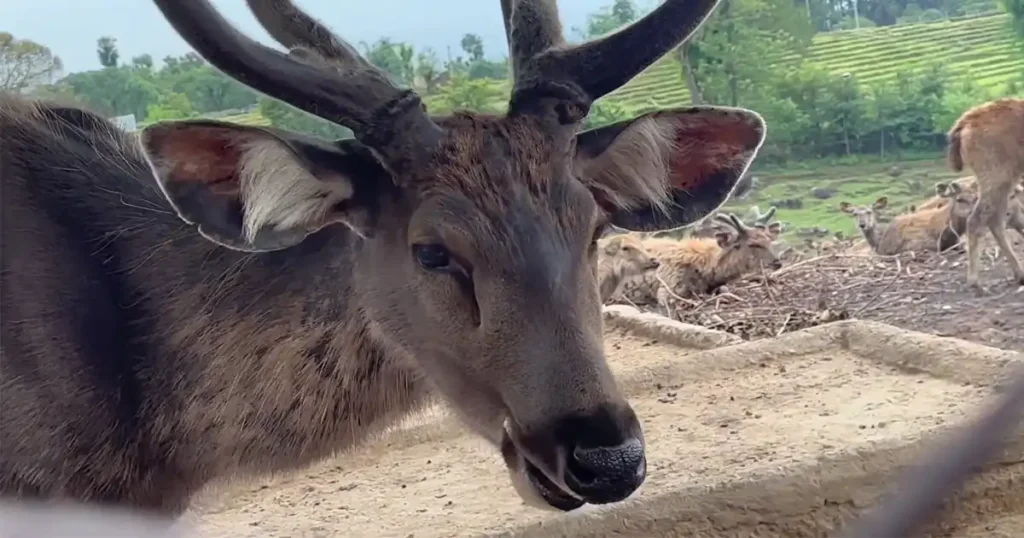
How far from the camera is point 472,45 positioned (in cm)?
289

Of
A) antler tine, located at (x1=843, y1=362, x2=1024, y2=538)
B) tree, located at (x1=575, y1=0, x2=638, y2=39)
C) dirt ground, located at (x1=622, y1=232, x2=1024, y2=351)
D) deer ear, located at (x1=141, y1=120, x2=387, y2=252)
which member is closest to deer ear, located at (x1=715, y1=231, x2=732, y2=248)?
dirt ground, located at (x1=622, y1=232, x2=1024, y2=351)

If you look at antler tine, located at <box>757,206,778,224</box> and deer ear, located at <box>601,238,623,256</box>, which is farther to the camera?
deer ear, located at <box>601,238,623,256</box>

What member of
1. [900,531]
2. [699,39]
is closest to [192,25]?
[900,531]

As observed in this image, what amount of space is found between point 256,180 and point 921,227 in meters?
4.58

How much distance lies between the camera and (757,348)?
3.68 meters

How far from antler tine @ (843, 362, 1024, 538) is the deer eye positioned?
49.8 inches

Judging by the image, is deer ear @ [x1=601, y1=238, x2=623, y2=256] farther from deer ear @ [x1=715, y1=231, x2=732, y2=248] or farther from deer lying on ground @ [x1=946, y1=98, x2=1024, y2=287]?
deer lying on ground @ [x1=946, y1=98, x2=1024, y2=287]

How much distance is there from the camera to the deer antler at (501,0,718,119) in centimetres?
172

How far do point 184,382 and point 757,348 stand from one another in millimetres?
2216

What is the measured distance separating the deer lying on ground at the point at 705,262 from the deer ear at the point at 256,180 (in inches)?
173

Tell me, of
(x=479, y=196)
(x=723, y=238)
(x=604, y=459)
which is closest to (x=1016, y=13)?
(x=479, y=196)

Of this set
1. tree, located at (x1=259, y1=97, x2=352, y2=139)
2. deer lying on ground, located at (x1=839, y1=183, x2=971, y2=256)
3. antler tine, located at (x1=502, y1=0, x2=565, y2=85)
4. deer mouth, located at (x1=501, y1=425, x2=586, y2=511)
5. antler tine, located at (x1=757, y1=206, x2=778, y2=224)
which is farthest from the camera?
antler tine, located at (x1=757, y1=206, x2=778, y2=224)

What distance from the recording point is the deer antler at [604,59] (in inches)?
67.7

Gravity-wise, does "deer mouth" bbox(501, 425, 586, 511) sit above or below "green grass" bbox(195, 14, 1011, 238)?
above
